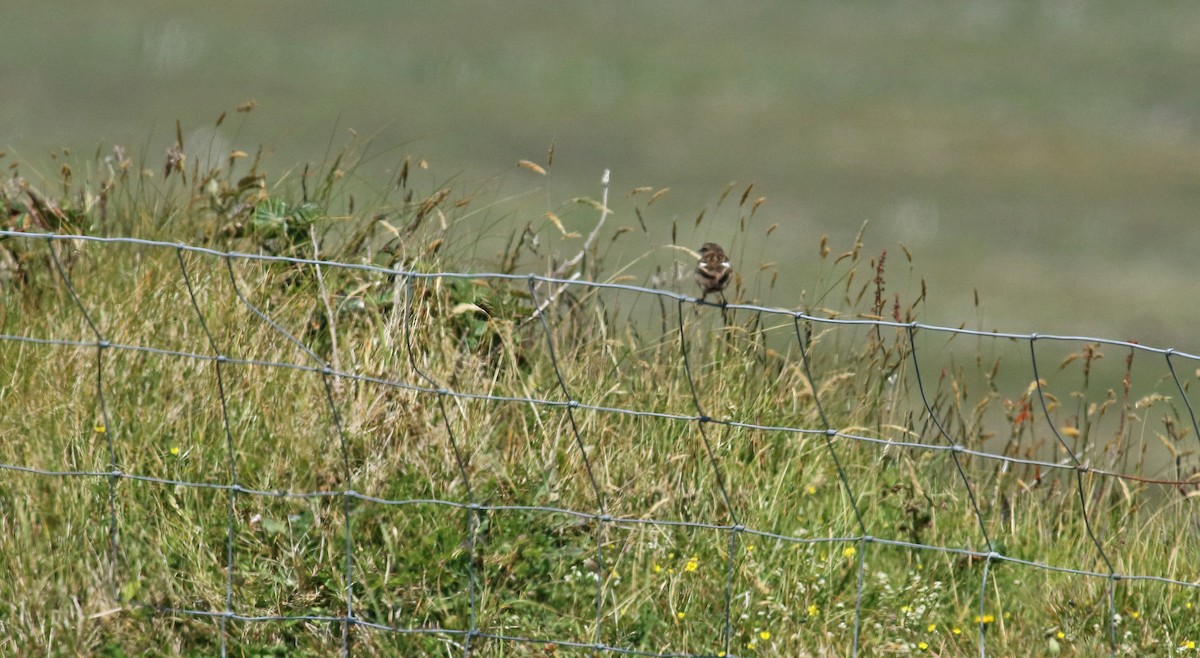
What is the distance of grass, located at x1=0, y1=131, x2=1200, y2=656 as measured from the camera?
3504 mm

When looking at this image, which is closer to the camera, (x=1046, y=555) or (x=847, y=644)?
(x=847, y=644)

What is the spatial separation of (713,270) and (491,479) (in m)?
0.94

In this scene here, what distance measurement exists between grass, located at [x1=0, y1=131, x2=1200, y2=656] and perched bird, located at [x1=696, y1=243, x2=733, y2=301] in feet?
0.34

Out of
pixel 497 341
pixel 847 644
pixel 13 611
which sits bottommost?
pixel 13 611

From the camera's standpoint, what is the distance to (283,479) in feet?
12.3

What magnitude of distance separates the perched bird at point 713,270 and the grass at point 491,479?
0.34ft

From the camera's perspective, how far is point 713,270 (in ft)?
13.3

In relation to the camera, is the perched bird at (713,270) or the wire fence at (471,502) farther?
the perched bird at (713,270)

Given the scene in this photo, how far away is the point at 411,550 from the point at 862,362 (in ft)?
5.74

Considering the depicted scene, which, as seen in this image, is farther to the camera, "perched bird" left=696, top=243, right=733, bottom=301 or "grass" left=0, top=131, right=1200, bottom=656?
"perched bird" left=696, top=243, right=733, bottom=301

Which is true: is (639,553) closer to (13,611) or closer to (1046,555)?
(1046,555)

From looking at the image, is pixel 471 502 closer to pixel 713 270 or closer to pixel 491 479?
pixel 491 479

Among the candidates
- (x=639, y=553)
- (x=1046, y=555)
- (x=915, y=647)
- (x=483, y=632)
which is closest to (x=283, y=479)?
(x=483, y=632)

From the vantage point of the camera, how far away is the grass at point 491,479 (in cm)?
350
